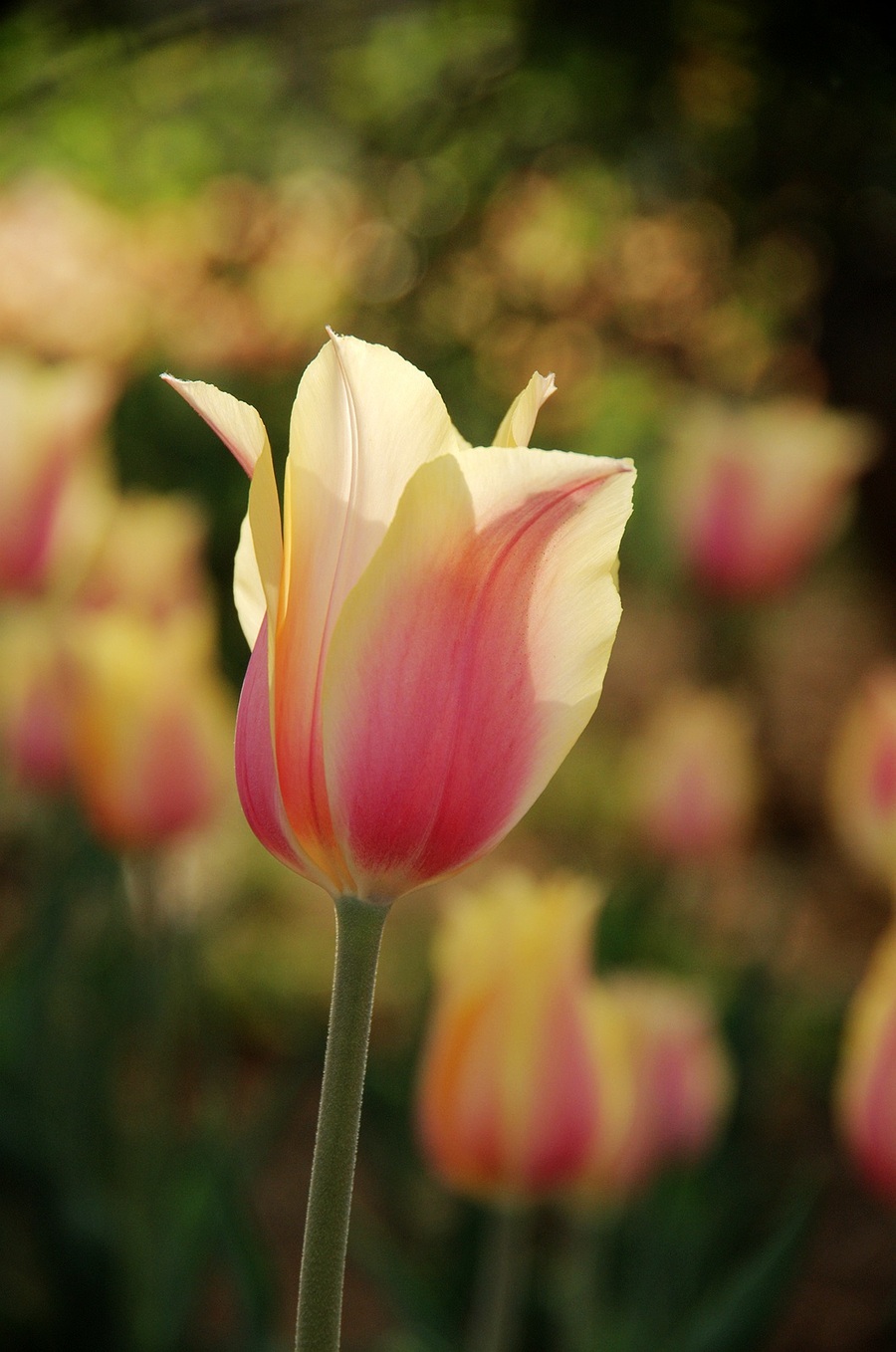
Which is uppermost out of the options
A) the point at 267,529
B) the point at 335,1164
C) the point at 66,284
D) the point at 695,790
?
the point at 267,529

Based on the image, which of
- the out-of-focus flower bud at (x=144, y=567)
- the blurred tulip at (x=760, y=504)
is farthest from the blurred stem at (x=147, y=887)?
the blurred tulip at (x=760, y=504)

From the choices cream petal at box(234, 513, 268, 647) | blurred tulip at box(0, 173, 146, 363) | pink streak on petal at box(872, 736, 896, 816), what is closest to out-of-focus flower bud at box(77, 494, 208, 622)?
pink streak on petal at box(872, 736, 896, 816)

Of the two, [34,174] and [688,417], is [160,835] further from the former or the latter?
[34,174]

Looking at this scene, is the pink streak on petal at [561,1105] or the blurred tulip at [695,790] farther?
the blurred tulip at [695,790]

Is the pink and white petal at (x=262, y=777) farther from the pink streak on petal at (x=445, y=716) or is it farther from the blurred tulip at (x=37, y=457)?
the blurred tulip at (x=37, y=457)

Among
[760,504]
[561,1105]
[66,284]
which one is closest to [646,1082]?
[561,1105]

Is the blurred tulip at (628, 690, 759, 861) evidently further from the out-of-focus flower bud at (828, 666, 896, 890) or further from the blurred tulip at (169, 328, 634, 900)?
the blurred tulip at (169, 328, 634, 900)

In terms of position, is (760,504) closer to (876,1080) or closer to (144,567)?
(144,567)
